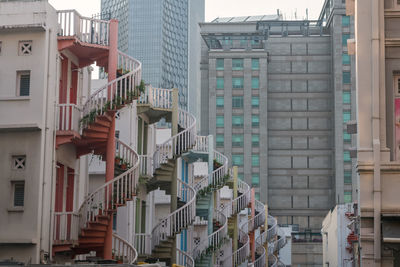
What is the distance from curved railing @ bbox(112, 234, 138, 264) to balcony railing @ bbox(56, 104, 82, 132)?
14.3 feet

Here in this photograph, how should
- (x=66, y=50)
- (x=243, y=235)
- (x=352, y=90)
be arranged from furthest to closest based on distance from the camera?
(x=352, y=90), (x=243, y=235), (x=66, y=50)

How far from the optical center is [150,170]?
36062 mm

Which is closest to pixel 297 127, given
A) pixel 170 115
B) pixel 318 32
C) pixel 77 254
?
pixel 318 32

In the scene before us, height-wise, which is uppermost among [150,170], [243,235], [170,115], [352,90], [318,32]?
[318,32]

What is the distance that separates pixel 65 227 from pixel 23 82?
4613 millimetres

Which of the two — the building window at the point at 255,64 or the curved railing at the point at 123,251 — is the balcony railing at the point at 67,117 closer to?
the curved railing at the point at 123,251

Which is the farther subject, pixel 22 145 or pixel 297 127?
pixel 297 127

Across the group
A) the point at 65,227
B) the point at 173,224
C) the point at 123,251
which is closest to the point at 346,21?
the point at 173,224

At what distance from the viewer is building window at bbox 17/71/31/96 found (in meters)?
26.8

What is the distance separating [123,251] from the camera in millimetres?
29328

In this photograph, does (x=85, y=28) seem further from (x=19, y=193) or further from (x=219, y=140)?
(x=219, y=140)

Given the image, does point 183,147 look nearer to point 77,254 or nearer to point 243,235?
point 77,254

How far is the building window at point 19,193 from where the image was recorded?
2612 cm

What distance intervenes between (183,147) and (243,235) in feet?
83.2
